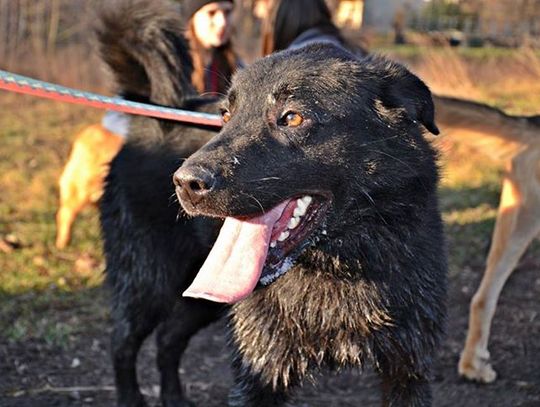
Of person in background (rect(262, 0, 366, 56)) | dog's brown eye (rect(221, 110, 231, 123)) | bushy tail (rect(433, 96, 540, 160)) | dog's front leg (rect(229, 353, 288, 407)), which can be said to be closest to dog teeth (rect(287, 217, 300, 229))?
dog's brown eye (rect(221, 110, 231, 123))

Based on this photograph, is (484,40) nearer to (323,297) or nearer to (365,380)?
(365,380)

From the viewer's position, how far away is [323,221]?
2660mm

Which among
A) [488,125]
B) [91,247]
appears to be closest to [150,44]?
[488,125]

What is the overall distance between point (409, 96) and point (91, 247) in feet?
14.6

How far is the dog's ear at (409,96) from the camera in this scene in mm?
2773

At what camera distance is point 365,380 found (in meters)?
4.27

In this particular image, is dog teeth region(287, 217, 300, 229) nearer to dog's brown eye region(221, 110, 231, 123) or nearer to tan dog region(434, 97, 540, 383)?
dog's brown eye region(221, 110, 231, 123)

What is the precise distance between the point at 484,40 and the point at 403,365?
15.8 meters

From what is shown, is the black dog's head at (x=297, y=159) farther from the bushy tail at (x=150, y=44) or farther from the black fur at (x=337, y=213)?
the bushy tail at (x=150, y=44)

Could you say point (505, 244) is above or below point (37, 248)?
above

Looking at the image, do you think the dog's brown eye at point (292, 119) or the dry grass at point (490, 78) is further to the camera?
the dry grass at point (490, 78)

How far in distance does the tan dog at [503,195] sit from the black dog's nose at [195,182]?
2204 mm

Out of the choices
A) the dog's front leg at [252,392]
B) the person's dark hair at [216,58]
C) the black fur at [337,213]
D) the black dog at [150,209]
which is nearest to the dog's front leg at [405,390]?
the black fur at [337,213]

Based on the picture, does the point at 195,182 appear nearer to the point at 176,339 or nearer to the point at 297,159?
the point at 297,159
